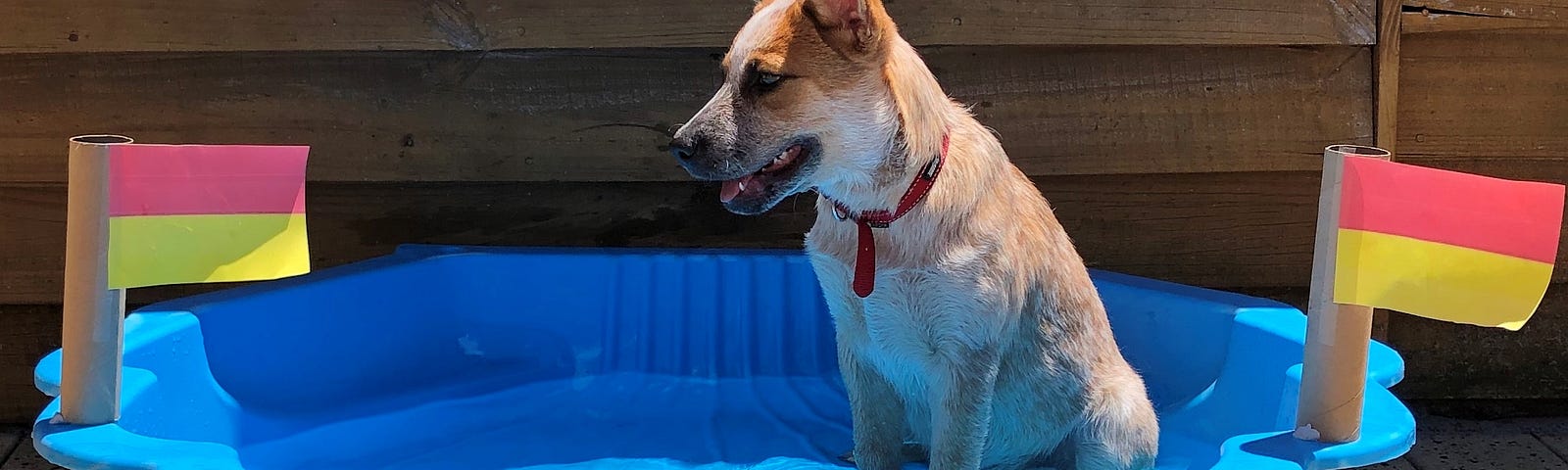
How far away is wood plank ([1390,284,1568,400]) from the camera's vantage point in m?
2.79

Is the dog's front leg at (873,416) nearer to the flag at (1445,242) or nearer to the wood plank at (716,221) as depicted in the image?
the flag at (1445,242)

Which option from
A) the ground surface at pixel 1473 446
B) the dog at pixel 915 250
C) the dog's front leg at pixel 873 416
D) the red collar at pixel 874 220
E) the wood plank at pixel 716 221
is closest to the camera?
the dog at pixel 915 250

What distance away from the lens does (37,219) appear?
8.65 ft

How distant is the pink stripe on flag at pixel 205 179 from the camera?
1.56 m

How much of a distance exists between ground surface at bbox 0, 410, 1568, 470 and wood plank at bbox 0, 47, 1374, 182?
0.62 meters

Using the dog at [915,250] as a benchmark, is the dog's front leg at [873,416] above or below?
below

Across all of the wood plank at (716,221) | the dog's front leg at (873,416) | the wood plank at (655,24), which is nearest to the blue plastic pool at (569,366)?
the wood plank at (716,221)

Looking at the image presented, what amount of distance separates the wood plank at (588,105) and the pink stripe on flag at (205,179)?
0.99 meters

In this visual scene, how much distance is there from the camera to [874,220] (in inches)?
65.3

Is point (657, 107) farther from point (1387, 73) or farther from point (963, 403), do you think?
point (1387, 73)

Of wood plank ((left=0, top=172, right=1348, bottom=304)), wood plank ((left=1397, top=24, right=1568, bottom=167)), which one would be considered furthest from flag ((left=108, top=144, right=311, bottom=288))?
wood plank ((left=1397, top=24, right=1568, bottom=167))

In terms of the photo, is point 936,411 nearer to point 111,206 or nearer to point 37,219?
point 111,206

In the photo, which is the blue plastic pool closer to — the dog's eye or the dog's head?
the dog's head

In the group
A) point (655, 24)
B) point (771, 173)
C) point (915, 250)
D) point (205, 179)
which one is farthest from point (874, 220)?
point (655, 24)
